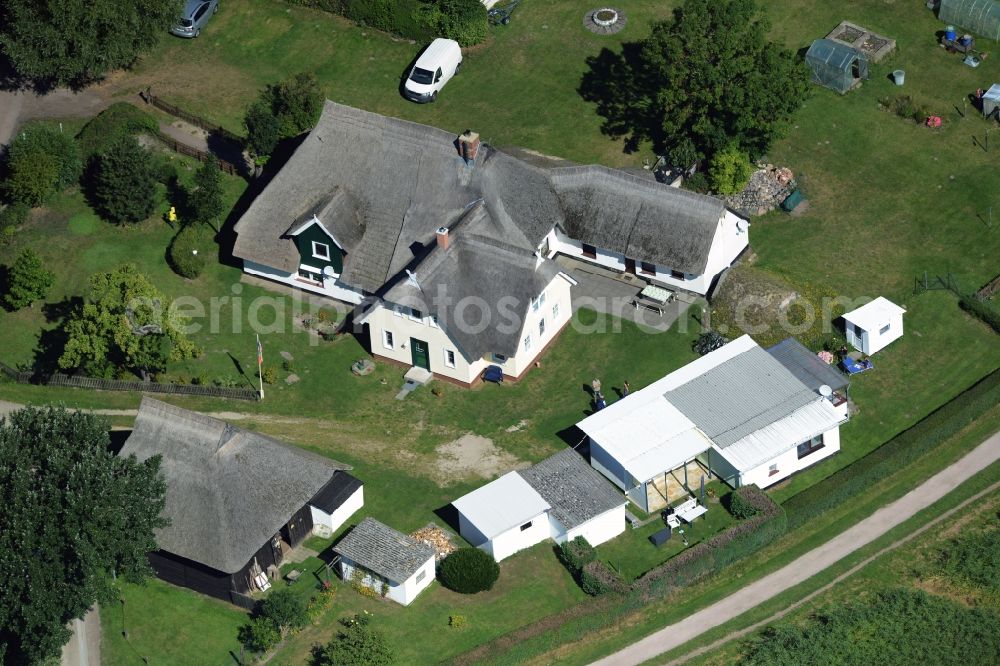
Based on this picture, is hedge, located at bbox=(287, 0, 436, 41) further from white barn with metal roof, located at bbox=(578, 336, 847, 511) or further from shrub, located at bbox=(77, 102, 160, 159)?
white barn with metal roof, located at bbox=(578, 336, 847, 511)

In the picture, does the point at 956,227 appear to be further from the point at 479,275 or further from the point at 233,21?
the point at 233,21

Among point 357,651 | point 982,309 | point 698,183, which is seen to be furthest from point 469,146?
point 357,651

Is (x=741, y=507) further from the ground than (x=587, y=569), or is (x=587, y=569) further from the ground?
(x=741, y=507)

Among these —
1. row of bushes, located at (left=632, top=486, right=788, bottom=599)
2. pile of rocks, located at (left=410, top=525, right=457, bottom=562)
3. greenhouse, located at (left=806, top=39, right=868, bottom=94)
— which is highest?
greenhouse, located at (left=806, top=39, right=868, bottom=94)

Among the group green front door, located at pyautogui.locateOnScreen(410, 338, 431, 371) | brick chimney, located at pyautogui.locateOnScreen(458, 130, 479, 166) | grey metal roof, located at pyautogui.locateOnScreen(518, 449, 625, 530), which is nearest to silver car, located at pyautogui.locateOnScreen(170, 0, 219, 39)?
brick chimney, located at pyautogui.locateOnScreen(458, 130, 479, 166)

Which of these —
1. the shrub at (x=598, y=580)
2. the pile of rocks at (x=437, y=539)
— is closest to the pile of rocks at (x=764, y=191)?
the shrub at (x=598, y=580)

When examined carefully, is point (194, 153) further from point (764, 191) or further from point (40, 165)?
point (764, 191)
